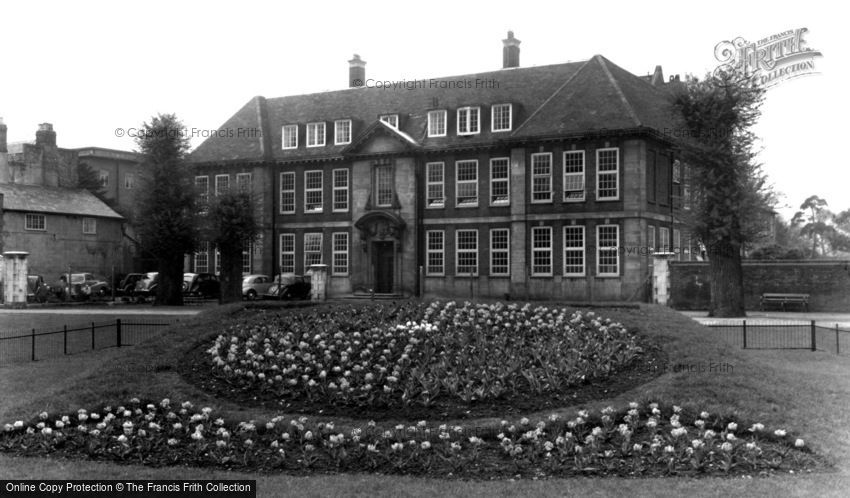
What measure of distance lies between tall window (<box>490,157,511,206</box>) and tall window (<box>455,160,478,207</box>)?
955 millimetres

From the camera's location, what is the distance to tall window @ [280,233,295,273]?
48625mm

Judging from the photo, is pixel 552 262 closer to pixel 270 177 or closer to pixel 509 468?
pixel 270 177

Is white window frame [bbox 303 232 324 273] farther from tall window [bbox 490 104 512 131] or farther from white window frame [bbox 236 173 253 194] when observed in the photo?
tall window [bbox 490 104 512 131]

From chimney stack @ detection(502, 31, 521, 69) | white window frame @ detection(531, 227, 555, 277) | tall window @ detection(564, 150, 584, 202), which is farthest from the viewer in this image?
chimney stack @ detection(502, 31, 521, 69)

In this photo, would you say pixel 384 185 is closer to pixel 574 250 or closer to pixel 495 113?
pixel 495 113

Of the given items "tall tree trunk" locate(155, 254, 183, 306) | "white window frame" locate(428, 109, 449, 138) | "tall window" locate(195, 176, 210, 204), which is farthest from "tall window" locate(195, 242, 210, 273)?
"white window frame" locate(428, 109, 449, 138)

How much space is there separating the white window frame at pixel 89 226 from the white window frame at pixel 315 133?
1708 cm

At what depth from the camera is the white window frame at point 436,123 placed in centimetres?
4469

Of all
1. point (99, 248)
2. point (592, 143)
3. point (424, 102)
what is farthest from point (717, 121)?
point (99, 248)

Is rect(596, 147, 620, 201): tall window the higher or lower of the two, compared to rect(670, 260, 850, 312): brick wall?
higher

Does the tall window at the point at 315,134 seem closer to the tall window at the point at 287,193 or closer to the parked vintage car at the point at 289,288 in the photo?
the tall window at the point at 287,193

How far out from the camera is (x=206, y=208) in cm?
4247

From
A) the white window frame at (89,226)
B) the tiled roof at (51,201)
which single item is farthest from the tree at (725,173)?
the white window frame at (89,226)

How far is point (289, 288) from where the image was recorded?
44.2 m
